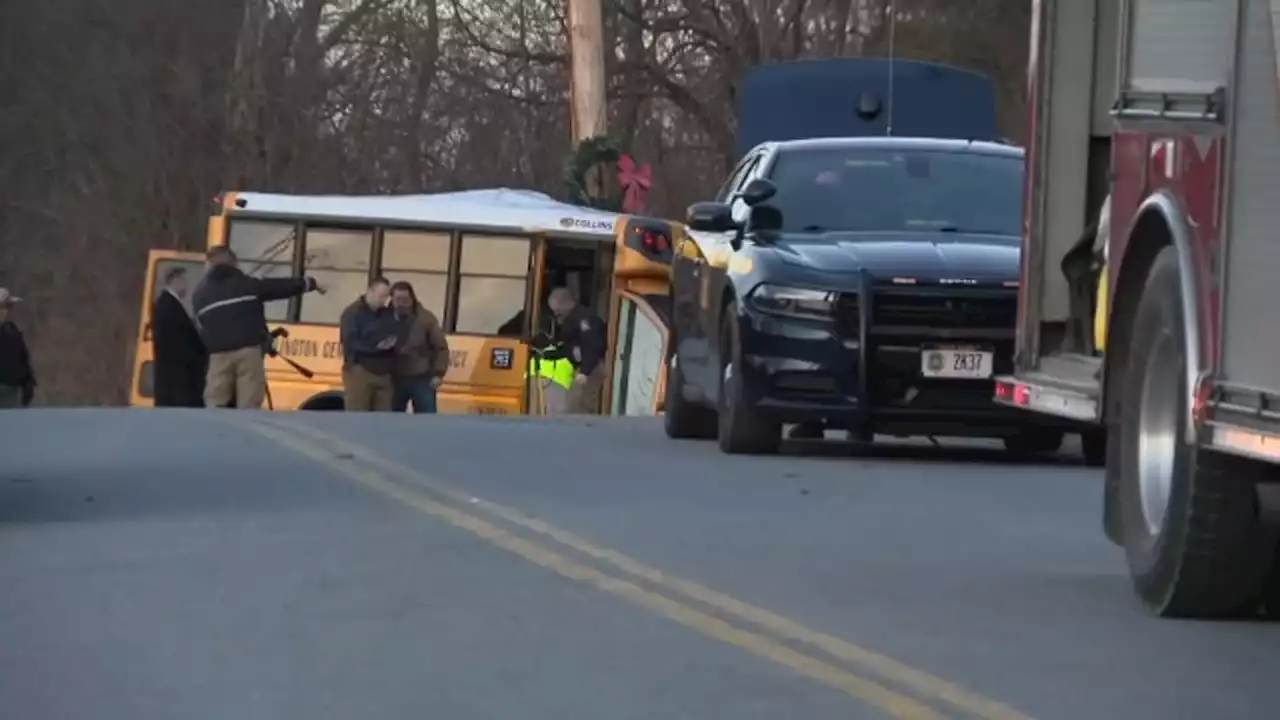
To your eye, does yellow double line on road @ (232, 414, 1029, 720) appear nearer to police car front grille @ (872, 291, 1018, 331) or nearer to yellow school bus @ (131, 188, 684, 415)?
police car front grille @ (872, 291, 1018, 331)

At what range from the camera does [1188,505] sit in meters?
8.07

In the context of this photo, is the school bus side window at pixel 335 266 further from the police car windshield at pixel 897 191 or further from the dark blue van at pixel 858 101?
the police car windshield at pixel 897 191

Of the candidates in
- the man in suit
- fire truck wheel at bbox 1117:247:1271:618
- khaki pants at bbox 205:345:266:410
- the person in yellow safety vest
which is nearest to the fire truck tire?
fire truck wheel at bbox 1117:247:1271:618

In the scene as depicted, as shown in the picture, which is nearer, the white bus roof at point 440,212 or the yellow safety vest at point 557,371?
the yellow safety vest at point 557,371

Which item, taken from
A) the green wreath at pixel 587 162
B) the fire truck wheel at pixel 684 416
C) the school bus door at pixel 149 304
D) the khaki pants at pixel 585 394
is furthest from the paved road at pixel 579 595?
the green wreath at pixel 587 162

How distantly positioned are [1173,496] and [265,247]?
23889 mm

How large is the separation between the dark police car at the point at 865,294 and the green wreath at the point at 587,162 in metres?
16.2

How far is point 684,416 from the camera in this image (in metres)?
17.0

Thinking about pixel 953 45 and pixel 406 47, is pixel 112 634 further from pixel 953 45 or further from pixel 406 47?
pixel 406 47

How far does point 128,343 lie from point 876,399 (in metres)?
37.1

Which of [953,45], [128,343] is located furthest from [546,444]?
[128,343]

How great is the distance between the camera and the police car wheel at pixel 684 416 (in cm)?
1686

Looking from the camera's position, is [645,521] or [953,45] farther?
[953,45]

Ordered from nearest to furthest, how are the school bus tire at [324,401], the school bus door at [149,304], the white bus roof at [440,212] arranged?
the school bus tire at [324,401], the white bus roof at [440,212], the school bus door at [149,304]
